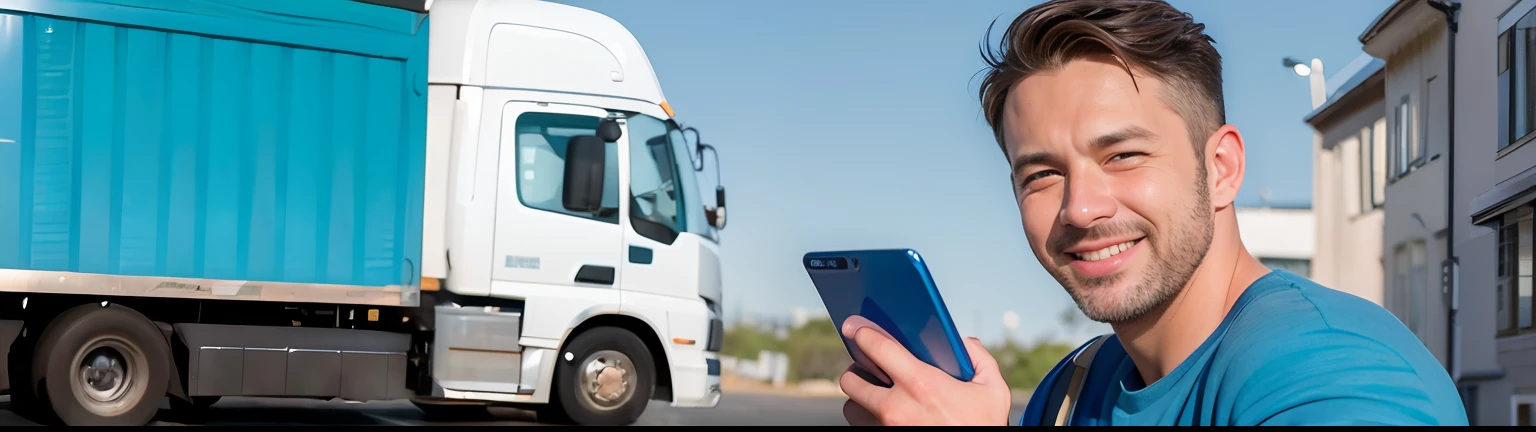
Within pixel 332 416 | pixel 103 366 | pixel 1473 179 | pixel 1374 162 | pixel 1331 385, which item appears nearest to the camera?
pixel 1331 385

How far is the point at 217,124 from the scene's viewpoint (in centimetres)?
801

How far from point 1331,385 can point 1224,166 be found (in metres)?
0.63

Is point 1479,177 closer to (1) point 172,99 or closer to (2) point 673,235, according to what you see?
(2) point 673,235

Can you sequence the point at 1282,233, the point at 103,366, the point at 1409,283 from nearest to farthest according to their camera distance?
1. the point at 1409,283
2. the point at 103,366
3. the point at 1282,233

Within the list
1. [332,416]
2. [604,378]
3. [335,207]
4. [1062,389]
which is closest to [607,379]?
A: [604,378]

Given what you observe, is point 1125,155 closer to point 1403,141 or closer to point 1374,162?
point 1403,141

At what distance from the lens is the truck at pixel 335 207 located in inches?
301

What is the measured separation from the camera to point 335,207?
834cm

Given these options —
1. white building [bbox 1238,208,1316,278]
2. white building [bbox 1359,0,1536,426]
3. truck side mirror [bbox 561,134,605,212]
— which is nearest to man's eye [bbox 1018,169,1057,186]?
white building [bbox 1359,0,1536,426]

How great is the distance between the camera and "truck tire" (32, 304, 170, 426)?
24.9 ft

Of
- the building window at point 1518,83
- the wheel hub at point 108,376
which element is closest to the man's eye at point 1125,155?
the building window at point 1518,83

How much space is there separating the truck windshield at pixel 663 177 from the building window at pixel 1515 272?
5345 millimetres

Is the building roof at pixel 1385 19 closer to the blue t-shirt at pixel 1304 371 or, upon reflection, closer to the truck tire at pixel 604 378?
the truck tire at pixel 604 378

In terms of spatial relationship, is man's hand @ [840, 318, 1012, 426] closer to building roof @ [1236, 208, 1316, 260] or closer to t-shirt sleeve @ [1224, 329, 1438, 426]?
t-shirt sleeve @ [1224, 329, 1438, 426]
